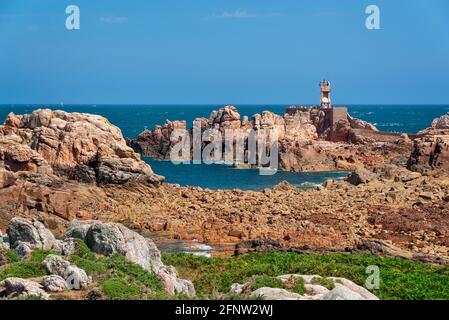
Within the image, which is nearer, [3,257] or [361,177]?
[3,257]

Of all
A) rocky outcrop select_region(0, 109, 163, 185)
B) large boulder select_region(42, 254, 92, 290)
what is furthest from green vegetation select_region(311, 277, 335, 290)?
rocky outcrop select_region(0, 109, 163, 185)

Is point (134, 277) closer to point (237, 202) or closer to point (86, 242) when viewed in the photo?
point (86, 242)

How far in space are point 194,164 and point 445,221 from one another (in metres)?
37.0

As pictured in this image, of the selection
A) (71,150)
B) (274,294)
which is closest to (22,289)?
(274,294)

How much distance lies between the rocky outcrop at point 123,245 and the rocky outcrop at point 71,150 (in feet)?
58.0

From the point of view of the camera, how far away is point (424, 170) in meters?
45.5

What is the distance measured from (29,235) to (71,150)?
69.9 feet

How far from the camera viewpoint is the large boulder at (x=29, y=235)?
18.0 metres

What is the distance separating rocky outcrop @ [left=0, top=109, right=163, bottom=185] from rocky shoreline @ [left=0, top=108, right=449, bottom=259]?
0.18ft

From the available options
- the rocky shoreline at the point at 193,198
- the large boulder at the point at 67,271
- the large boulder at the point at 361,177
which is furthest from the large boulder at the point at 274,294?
the large boulder at the point at 361,177

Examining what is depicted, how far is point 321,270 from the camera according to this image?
64.2ft

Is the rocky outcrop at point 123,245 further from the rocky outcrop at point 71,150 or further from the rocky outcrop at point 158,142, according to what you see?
the rocky outcrop at point 158,142

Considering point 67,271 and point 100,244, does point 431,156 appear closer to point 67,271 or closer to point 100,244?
point 100,244
